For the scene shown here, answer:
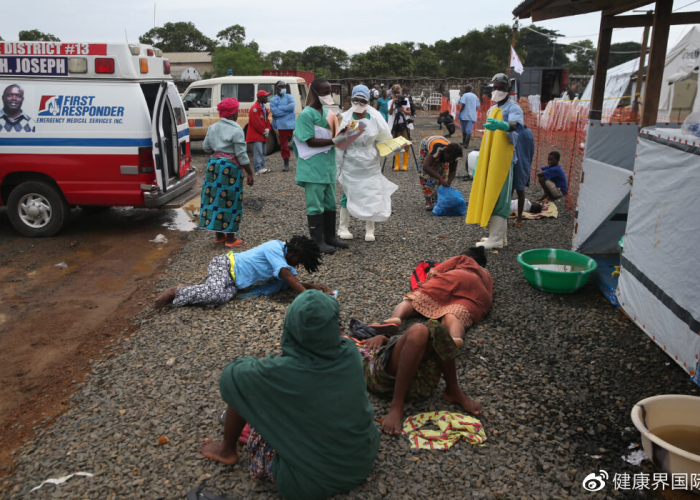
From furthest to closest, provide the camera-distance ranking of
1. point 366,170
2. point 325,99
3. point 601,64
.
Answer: point 366,170 → point 325,99 → point 601,64

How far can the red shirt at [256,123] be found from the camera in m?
10.8

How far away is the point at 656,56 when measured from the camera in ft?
13.5

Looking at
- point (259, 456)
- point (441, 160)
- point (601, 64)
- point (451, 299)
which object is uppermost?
point (601, 64)

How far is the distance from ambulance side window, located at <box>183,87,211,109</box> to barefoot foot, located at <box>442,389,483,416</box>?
41.7 feet

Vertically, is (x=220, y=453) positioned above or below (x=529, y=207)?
below

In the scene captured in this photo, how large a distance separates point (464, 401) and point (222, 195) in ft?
13.1

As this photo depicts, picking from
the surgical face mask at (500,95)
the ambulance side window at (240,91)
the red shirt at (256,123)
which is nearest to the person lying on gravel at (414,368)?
the surgical face mask at (500,95)

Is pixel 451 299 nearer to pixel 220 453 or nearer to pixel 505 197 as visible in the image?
pixel 505 197

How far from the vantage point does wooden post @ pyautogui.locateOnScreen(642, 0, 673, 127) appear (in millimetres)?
4047

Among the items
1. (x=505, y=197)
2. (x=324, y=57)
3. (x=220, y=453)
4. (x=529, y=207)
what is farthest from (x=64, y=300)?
(x=324, y=57)

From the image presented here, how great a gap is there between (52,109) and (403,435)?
6.04m

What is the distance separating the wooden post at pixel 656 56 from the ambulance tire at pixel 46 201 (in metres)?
6.67

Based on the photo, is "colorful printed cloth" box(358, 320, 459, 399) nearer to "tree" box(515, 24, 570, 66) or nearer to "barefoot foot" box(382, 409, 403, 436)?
"barefoot foot" box(382, 409, 403, 436)

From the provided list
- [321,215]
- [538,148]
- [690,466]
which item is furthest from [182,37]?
[690,466]
